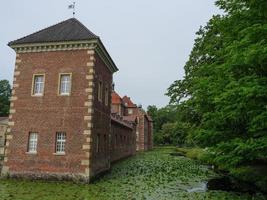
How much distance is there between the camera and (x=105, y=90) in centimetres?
2381

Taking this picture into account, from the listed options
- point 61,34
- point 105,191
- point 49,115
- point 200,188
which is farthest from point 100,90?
point 200,188

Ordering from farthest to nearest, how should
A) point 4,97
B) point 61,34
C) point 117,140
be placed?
point 4,97, point 117,140, point 61,34

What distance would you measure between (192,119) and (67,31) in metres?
12.9

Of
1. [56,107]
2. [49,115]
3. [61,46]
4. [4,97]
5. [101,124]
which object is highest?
[4,97]

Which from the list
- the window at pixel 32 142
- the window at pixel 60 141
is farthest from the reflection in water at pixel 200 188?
the window at pixel 32 142

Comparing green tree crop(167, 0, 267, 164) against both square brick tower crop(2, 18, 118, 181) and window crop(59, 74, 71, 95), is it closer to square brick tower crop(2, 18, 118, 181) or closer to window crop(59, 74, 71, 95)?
square brick tower crop(2, 18, 118, 181)

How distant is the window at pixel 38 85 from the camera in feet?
66.9

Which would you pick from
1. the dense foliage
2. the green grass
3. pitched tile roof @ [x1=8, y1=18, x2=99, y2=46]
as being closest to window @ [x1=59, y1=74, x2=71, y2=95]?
pitched tile roof @ [x1=8, y1=18, x2=99, y2=46]

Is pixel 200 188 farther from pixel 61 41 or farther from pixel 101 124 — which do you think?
pixel 61 41

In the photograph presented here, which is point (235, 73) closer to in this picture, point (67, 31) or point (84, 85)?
point (84, 85)

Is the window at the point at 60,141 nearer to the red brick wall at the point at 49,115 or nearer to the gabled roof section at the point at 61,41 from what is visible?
the red brick wall at the point at 49,115

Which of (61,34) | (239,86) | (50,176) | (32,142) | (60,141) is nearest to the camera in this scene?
(239,86)

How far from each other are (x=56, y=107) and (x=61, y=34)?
212 inches

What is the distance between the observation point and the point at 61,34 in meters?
20.9
